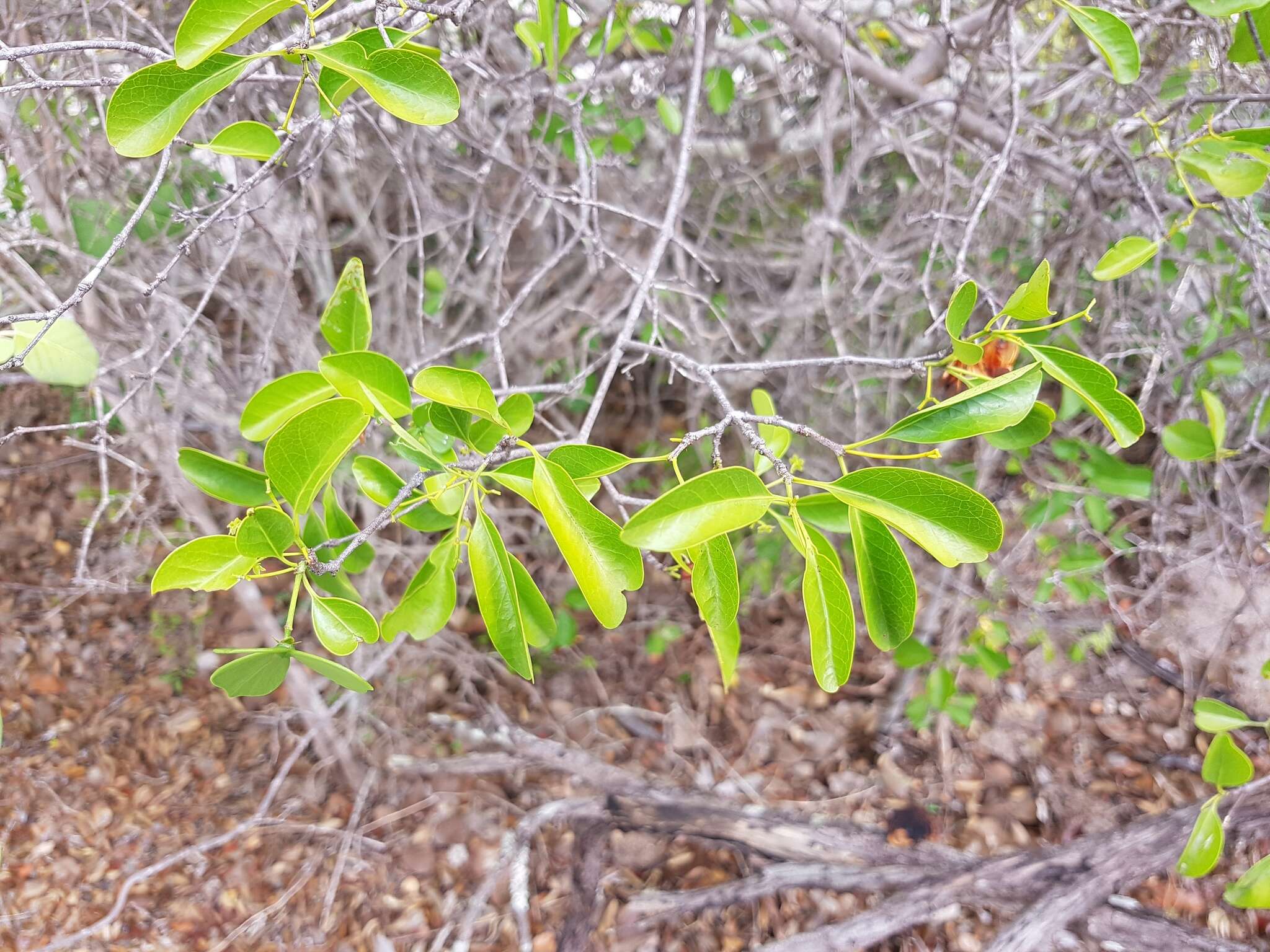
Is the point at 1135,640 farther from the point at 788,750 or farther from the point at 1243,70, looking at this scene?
the point at 1243,70

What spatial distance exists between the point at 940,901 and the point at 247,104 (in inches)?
69.3

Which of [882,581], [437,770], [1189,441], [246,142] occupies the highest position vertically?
[246,142]

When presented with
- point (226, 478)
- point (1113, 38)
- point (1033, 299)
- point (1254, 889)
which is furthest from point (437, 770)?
point (1113, 38)

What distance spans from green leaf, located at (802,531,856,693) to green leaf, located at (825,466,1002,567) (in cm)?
5

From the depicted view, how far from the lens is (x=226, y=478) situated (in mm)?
628

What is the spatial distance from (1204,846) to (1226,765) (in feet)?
0.33

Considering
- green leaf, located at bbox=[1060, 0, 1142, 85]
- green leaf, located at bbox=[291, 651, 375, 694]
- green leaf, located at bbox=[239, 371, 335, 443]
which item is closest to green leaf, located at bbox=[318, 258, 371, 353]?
green leaf, located at bbox=[239, 371, 335, 443]

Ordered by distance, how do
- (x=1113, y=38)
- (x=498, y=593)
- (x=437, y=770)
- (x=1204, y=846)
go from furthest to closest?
(x=437, y=770) < (x=1204, y=846) < (x=1113, y=38) < (x=498, y=593)

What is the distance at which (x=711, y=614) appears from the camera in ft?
1.75

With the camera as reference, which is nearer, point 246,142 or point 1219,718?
point 246,142

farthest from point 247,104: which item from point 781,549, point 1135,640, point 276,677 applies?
point 1135,640

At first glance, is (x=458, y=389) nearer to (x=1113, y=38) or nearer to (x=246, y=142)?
(x=246, y=142)

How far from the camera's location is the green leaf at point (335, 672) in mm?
512

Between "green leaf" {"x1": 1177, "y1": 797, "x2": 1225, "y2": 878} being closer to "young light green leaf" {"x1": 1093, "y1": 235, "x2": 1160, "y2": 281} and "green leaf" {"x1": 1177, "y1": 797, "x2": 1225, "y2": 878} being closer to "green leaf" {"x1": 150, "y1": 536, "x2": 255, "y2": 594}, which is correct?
"young light green leaf" {"x1": 1093, "y1": 235, "x2": 1160, "y2": 281}
